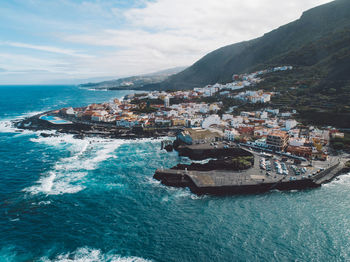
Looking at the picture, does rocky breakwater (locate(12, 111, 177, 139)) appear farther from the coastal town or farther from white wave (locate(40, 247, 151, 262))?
white wave (locate(40, 247, 151, 262))

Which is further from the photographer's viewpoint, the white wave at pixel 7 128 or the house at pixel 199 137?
the white wave at pixel 7 128

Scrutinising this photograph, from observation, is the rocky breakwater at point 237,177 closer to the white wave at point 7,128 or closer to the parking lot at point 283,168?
the parking lot at point 283,168

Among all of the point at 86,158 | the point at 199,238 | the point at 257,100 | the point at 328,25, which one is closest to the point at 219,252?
the point at 199,238

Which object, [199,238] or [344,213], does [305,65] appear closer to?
[344,213]

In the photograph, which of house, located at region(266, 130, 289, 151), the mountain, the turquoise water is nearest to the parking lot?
the turquoise water

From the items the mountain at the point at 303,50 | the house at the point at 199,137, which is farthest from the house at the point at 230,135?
the mountain at the point at 303,50

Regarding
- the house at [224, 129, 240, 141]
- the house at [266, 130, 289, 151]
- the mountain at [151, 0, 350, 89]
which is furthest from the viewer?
the mountain at [151, 0, 350, 89]

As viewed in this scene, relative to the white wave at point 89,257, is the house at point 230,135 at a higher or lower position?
higher
